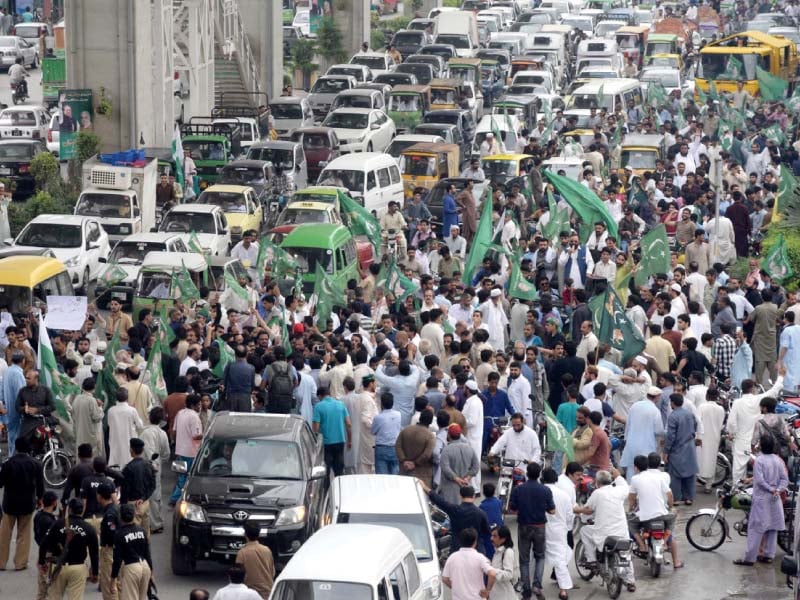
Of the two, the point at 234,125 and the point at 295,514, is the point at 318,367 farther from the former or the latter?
the point at 234,125

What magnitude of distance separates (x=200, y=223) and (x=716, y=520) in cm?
1408

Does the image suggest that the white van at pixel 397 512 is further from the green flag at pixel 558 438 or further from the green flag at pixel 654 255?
the green flag at pixel 654 255

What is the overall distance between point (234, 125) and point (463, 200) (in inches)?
409

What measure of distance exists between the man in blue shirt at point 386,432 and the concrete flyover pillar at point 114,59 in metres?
22.2

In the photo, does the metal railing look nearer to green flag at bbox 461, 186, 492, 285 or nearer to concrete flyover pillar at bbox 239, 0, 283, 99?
concrete flyover pillar at bbox 239, 0, 283, 99

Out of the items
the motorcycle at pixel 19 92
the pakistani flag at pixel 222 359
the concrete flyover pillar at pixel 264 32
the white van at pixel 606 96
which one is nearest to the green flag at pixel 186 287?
the pakistani flag at pixel 222 359

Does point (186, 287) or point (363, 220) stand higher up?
point (363, 220)

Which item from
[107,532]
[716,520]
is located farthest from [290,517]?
[716,520]

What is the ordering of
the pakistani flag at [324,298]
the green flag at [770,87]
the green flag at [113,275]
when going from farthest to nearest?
1. the green flag at [770,87]
2. the green flag at [113,275]
3. the pakistani flag at [324,298]

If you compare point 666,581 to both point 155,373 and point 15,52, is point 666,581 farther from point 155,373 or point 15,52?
point 15,52

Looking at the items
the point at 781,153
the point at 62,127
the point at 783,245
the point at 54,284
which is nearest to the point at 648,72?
the point at 781,153

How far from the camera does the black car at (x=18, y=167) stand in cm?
3731

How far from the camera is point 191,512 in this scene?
53.9ft

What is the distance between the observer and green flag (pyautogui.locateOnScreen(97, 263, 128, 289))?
26481mm
